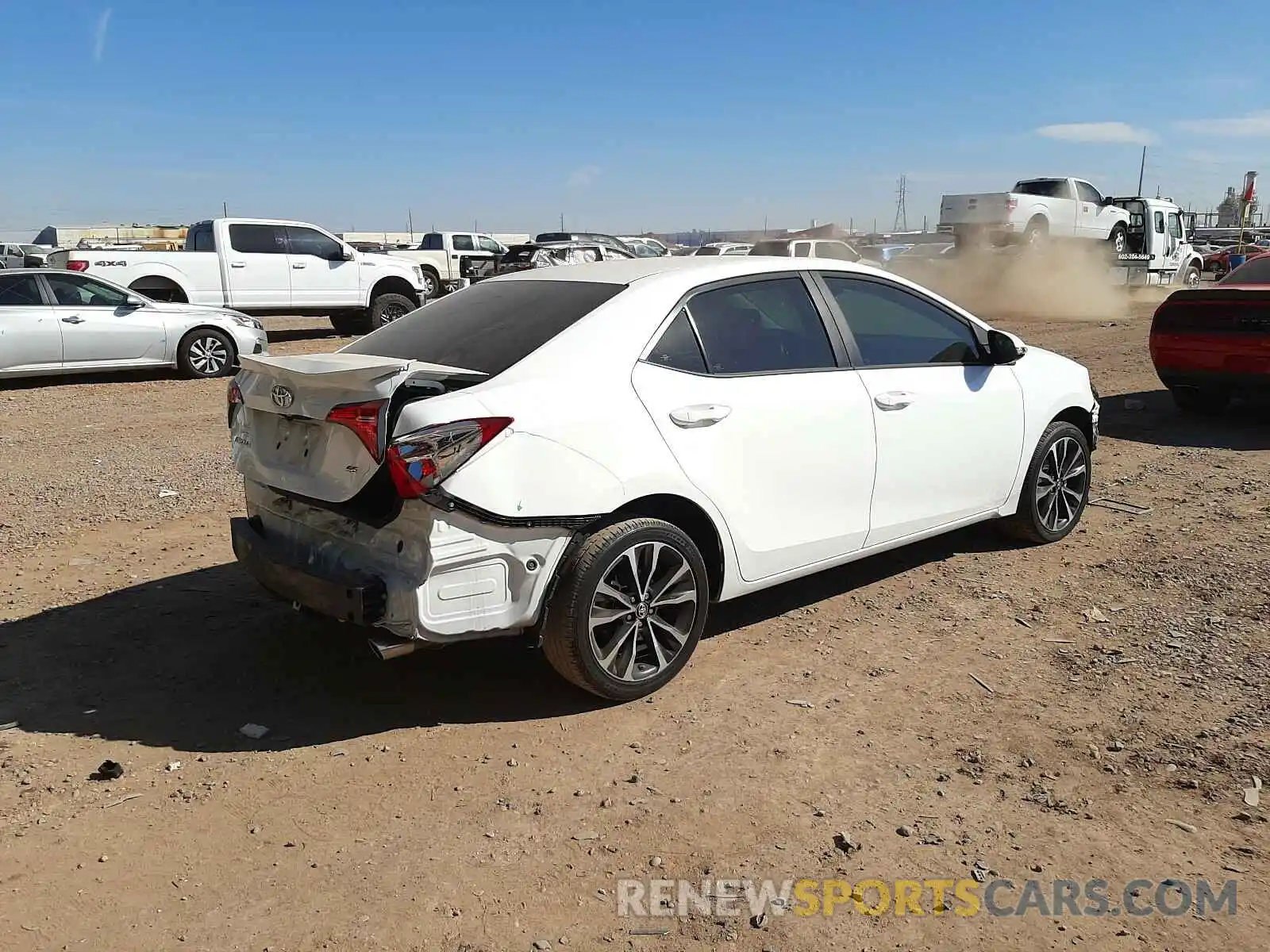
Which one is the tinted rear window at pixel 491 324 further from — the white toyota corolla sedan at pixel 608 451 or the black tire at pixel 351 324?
the black tire at pixel 351 324

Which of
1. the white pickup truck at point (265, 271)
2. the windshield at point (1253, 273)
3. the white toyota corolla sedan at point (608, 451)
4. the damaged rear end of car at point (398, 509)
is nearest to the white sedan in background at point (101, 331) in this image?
the white pickup truck at point (265, 271)

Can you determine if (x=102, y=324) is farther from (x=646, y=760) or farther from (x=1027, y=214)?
(x=1027, y=214)

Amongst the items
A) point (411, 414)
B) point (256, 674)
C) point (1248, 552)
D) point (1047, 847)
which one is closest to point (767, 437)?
point (411, 414)

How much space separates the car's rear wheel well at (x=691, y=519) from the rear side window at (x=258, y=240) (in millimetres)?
14236

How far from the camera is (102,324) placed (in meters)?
12.6

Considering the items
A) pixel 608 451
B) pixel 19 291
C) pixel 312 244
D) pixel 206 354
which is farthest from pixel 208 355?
pixel 608 451

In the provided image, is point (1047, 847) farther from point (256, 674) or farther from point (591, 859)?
point (256, 674)

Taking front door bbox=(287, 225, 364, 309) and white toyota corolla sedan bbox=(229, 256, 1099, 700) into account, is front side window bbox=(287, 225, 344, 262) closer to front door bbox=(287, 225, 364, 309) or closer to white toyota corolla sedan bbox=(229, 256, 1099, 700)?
front door bbox=(287, 225, 364, 309)

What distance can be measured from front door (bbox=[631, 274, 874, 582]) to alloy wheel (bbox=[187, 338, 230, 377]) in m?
10.5

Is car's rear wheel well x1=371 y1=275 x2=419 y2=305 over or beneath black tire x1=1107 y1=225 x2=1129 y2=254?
beneath

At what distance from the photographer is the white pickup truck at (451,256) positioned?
78.1 feet

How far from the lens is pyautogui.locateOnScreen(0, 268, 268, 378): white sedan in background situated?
1222 cm

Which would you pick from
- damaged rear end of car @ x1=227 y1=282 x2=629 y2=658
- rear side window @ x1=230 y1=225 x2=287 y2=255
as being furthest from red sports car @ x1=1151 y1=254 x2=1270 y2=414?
rear side window @ x1=230 y1=225 x2=287 y2=255

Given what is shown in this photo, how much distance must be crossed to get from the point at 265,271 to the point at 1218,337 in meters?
13.4
